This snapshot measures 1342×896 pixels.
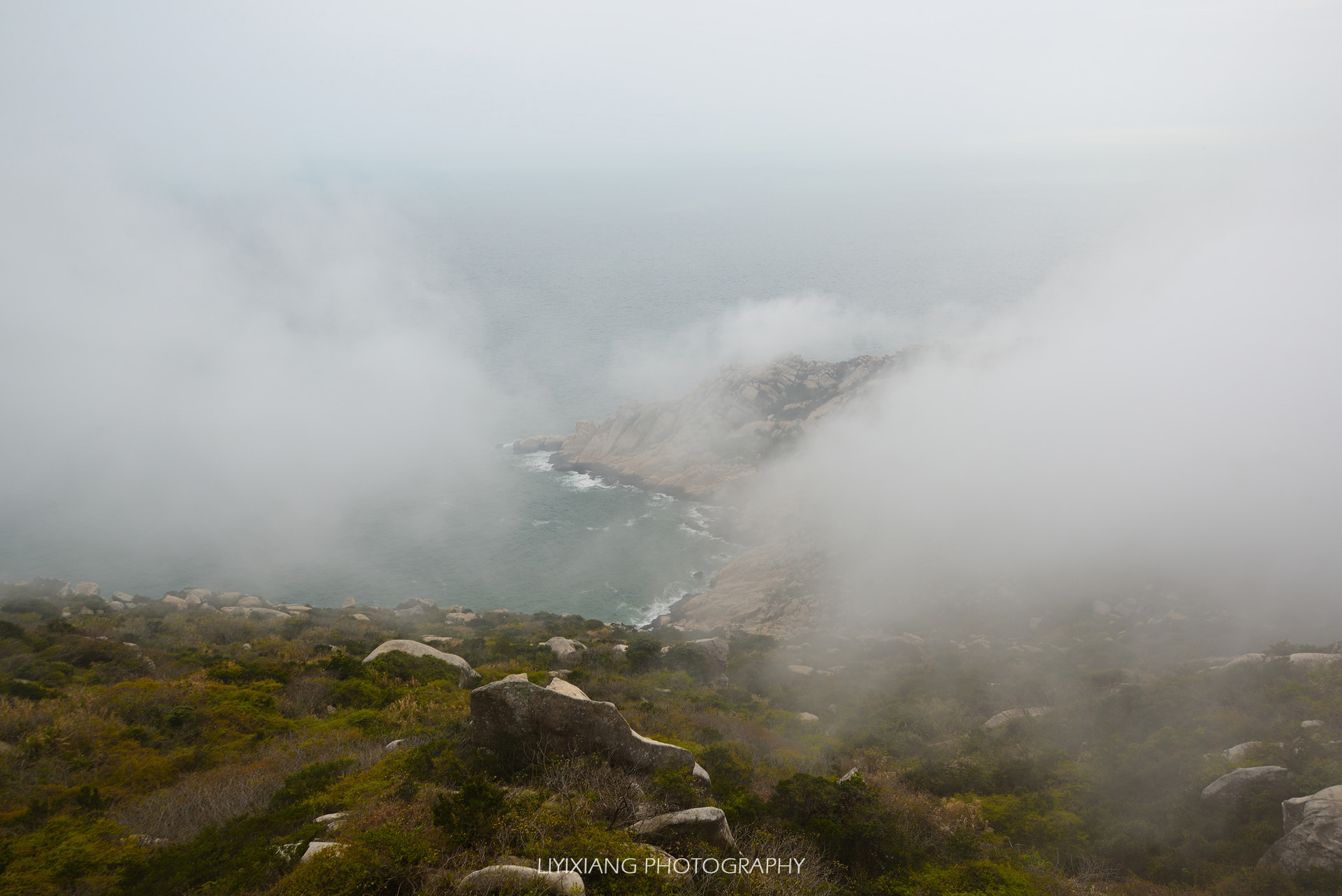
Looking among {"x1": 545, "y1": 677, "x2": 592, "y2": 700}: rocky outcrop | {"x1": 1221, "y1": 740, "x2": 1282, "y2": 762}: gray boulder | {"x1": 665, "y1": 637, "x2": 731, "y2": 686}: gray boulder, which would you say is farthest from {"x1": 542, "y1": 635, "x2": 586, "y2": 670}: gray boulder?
{"x1": 1221, "y1": 740, "x2": 1282, "y2": 762}: gray boulder

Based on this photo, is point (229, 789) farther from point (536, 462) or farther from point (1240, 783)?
point (536, 462)

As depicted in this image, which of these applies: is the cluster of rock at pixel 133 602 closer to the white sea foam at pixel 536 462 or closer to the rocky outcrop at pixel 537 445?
the white sea foam at pixel 536 462

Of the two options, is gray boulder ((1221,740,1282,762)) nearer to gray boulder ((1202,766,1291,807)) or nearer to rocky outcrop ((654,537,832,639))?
gray boulder ((1202,766,1291,807))

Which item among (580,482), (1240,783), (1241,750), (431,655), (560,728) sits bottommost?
(1240,783)

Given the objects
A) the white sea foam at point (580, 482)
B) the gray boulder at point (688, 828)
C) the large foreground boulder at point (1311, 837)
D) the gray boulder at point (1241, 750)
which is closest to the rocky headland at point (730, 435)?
the white sea foam at point (580, 482)

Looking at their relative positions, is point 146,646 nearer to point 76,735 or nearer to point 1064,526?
point 76,735

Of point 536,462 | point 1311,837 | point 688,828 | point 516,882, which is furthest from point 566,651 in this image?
point 536,462

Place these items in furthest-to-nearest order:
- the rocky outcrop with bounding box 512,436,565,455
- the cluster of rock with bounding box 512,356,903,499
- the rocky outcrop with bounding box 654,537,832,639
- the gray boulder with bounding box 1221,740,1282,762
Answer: the rocky outcrop with bounding box 512,436,565,455 → the cluster of rock with bounding box 512,356,903,499 → the rocky outcrop with bounding box 654,537,832,639 → the gray boulder with bounding box 1221,740,1282,762
